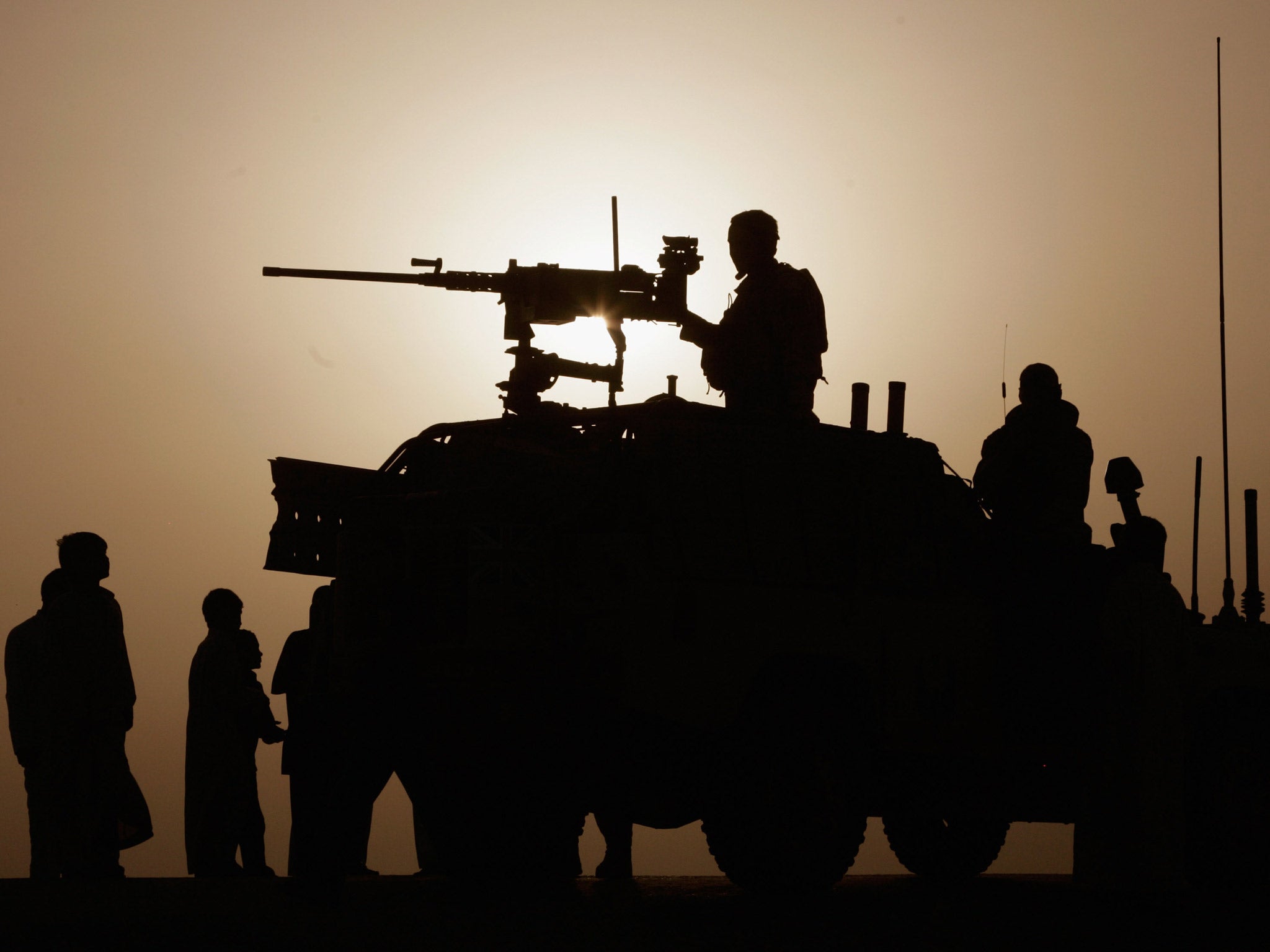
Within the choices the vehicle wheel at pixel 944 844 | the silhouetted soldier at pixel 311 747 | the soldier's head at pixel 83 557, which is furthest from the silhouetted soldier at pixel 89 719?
the vehicle wheel at pixel 944 844

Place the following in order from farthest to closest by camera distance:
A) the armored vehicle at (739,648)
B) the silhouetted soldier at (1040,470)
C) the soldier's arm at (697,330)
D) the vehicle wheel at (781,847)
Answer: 1. the soldier's arm at (697,330)
2. the silhouetted soldier at (1040,470)
3. the vehicle wheel at (781,847)
4. the armored vehicle at (739,648)

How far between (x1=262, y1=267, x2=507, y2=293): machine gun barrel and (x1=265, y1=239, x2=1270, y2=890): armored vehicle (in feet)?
10.3

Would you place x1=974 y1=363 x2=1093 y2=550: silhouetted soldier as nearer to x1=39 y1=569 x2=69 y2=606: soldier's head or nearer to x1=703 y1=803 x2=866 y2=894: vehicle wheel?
x1=703 y1=803 x2=866 y2=894: vehicle wheel

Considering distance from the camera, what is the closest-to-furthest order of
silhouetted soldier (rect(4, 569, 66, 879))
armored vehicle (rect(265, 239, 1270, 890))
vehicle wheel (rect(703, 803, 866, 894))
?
armored vehicle (rect(265, 239, 1270, 890)) → vehicle wheel (rect(703, 803, 866, 894)) → silhouetted soldier (rect(4, 569, 66, 879))

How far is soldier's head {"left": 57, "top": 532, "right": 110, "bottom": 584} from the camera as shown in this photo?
33.3 feet

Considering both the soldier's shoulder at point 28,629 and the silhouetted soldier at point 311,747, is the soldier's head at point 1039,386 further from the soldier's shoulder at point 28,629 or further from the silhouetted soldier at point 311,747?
the soldier's shoulder at point 28,629

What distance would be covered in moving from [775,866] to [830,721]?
0.71 m

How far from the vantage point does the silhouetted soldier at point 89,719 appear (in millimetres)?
9977

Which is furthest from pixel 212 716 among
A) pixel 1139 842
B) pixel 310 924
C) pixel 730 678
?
pixel 1139 842

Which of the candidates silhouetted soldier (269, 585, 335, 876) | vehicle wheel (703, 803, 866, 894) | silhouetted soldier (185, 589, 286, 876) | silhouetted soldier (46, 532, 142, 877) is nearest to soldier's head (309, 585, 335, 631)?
silhouetted soldier (269, 585, 335, 876)

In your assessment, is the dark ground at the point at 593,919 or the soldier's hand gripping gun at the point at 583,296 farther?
the soldier's hand gripping gun at the point at 583,296

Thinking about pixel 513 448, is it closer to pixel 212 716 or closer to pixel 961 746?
pixel 961 746

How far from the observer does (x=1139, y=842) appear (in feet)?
29.3

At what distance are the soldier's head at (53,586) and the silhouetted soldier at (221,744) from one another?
38.1 inches
